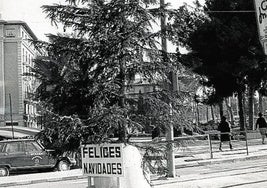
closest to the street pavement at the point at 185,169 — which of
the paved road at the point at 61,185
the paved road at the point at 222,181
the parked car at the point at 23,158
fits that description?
Result: the paved road at the point at 222,181

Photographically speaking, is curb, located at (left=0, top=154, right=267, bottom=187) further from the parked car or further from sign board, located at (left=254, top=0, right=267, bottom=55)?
sign board, located at (left=254, top=0, right=267, bottom=55)

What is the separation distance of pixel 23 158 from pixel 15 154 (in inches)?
13.0

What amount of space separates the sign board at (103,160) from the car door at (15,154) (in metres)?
10.1

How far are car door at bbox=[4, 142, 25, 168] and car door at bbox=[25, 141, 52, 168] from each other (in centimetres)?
22

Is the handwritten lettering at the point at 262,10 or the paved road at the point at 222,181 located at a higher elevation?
the handwritten lettering at the point at 262,10

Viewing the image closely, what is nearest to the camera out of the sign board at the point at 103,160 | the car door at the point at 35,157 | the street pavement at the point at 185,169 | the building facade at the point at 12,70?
the sign board at the point at 103,160

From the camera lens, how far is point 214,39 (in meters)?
29.6

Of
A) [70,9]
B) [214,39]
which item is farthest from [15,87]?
[70,9]

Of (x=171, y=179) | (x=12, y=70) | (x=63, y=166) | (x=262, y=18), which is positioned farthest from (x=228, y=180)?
(x=12, y=70)

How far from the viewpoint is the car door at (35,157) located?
15672 millimetres

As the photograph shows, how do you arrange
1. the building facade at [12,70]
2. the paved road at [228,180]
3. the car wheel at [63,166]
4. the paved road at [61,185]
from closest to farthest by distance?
the paved road at [228,180] < the paved road at [61,185] < the car wheel at [63,166] < the building facade at [12,70]

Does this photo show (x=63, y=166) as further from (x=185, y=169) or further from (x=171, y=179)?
(x=171, y=179)

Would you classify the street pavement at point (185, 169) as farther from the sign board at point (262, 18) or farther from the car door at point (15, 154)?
the sign board at point (262, 18)

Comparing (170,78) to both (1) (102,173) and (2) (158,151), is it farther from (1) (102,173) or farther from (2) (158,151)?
(1) (102,173)
